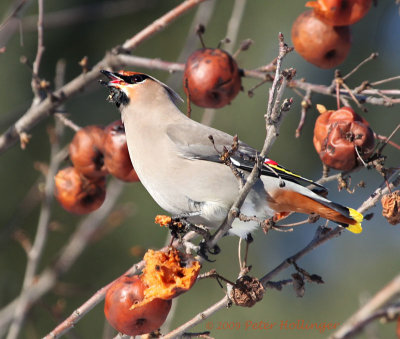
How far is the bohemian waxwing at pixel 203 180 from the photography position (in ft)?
8.95

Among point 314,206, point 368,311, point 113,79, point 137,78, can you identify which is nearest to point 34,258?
point 113,79

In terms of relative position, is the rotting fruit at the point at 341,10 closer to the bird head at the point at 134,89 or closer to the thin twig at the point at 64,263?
the bird head at the point at 134,89

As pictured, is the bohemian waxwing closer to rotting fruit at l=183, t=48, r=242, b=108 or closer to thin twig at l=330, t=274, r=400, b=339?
rotting fruit at l=183, t=48, r=242, b=108

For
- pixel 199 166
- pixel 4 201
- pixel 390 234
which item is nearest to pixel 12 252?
pixel 4 201

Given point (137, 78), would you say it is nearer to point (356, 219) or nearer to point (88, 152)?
point (88, 152)

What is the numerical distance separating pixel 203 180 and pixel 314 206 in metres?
0.47

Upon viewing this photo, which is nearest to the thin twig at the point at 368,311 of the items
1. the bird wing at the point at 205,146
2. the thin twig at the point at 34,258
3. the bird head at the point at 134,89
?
the bird wing at the point at 205,146

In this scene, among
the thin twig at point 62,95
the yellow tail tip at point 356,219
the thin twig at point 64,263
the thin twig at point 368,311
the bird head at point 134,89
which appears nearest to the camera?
the thin twig at point 368,311

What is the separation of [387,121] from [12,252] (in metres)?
3.74

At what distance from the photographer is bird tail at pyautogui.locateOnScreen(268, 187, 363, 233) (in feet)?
8.59

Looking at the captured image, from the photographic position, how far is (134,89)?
3.25 metres

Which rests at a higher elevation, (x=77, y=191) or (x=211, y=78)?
(x=211, y=78)

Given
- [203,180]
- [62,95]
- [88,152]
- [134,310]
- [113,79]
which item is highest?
[113,79]

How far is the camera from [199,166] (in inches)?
113
